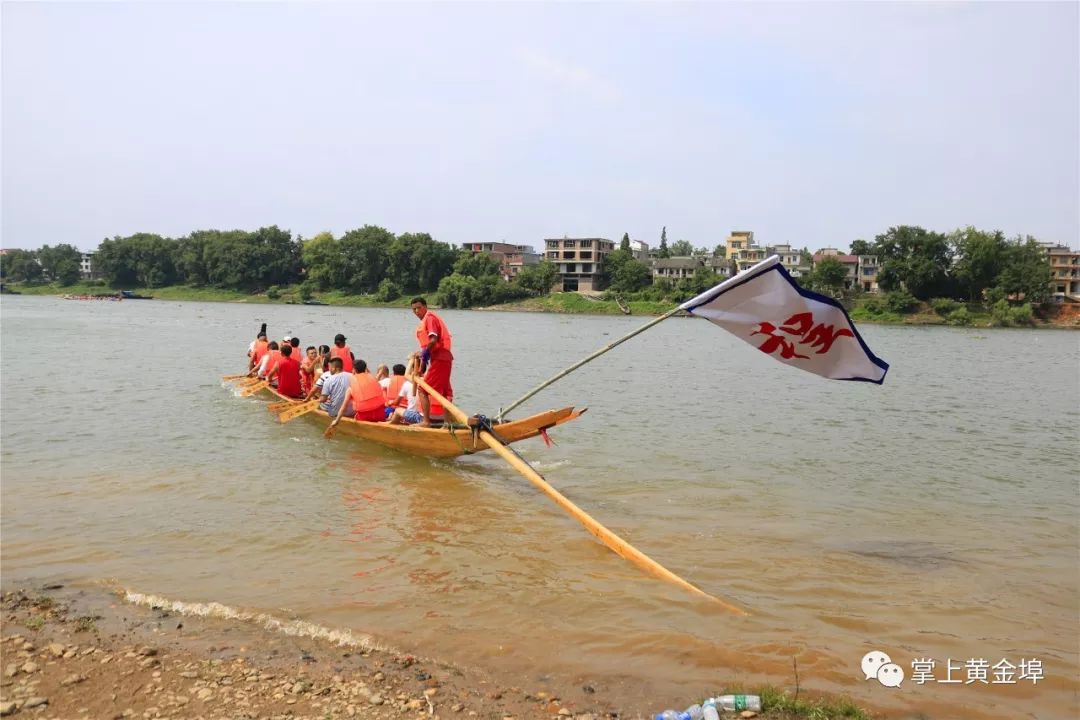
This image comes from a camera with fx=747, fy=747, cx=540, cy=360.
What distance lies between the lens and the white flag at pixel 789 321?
6520 mm

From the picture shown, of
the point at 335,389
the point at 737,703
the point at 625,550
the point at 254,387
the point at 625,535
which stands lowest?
the point at 625,535

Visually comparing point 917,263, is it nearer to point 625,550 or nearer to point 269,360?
point 269,360

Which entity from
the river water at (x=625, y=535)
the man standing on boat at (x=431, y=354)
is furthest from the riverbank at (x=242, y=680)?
the man standing on boat at (x=431, y=354)

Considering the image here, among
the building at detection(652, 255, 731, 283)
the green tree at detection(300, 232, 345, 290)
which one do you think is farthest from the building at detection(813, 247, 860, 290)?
the green tree at detection(300, 232, 345, 290)

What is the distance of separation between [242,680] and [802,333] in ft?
16.8

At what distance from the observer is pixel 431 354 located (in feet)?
34.5

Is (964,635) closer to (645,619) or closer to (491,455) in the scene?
(645,619)

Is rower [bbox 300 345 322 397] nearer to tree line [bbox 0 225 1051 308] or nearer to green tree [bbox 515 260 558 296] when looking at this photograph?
tree line [bbox 0 225 1051 308]

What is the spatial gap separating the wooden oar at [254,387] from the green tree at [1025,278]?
70720 millimetres

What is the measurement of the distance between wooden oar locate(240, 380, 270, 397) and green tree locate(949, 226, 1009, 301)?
72.1 metres

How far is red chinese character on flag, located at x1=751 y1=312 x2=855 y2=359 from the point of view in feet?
21.5

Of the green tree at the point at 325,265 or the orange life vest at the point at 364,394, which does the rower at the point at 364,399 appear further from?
the green tree at the point at 325,265

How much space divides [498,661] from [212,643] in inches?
78.2

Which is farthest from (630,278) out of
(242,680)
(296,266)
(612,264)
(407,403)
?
(242,680)
